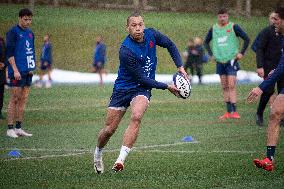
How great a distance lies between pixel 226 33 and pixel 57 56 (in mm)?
38127

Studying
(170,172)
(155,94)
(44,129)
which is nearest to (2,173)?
(170,172)

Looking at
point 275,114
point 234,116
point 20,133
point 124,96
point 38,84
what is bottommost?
point 38,84

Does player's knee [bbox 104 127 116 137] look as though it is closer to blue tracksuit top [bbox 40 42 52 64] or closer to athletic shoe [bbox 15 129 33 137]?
athletic shoe [bbox 15 129 33 137]

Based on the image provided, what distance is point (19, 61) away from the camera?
18812mm

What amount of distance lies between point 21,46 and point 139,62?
656cm

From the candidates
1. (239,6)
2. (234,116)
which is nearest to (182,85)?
(234,116)

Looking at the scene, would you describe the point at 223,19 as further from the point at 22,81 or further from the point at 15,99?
the point at 15,99

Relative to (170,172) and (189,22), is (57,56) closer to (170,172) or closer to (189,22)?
(189,22)

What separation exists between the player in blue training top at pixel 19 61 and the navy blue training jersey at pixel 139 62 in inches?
235

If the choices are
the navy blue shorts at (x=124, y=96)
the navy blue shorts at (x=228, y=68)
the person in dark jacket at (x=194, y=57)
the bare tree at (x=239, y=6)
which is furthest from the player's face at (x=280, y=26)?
the bare tree at (x=239, y=6)

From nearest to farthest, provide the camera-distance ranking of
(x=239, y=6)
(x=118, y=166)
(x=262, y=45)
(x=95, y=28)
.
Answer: (x=118, y=166) < (x=262, y=45) < (x=95, y=28) < (x=239, y=6)

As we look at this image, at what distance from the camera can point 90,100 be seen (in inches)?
1212

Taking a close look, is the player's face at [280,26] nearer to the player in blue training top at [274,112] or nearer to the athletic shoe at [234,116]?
the player in blue training top at [274,112]

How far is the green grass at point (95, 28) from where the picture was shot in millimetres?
59938
